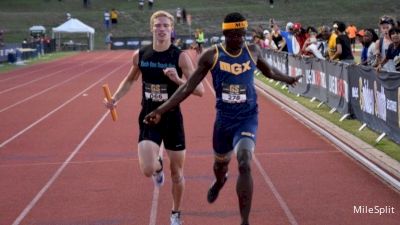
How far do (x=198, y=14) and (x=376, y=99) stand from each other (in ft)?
198

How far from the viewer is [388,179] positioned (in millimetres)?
9500

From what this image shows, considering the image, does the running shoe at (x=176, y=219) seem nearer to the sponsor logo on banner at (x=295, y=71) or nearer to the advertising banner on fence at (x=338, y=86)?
the advertising banner on fence at (x=338, y=86)

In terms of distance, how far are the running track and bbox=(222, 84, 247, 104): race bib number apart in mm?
1360

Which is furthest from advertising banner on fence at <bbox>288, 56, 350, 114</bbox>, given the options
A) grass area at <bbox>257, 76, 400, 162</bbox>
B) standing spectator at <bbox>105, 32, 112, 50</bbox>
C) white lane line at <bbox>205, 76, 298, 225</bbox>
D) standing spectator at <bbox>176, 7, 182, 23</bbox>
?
standing spectator at <bbox>176, 7, 182, 23</bbox>

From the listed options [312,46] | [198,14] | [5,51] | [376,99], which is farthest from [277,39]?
[198,14]

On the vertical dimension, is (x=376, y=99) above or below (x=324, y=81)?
above

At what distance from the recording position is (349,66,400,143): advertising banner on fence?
461 inches

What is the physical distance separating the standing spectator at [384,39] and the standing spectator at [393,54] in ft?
0.96

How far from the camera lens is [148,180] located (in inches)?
403

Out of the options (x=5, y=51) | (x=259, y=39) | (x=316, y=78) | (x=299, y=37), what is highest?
(x=299, y=37)

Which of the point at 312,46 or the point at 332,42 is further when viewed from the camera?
the point at 312,46

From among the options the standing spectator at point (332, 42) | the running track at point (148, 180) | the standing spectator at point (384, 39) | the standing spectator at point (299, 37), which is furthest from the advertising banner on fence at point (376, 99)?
the standing spectator at point (299, 37)

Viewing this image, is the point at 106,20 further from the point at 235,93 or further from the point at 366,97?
the point at 235,93

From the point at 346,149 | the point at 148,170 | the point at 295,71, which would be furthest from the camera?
the point at 295,71
